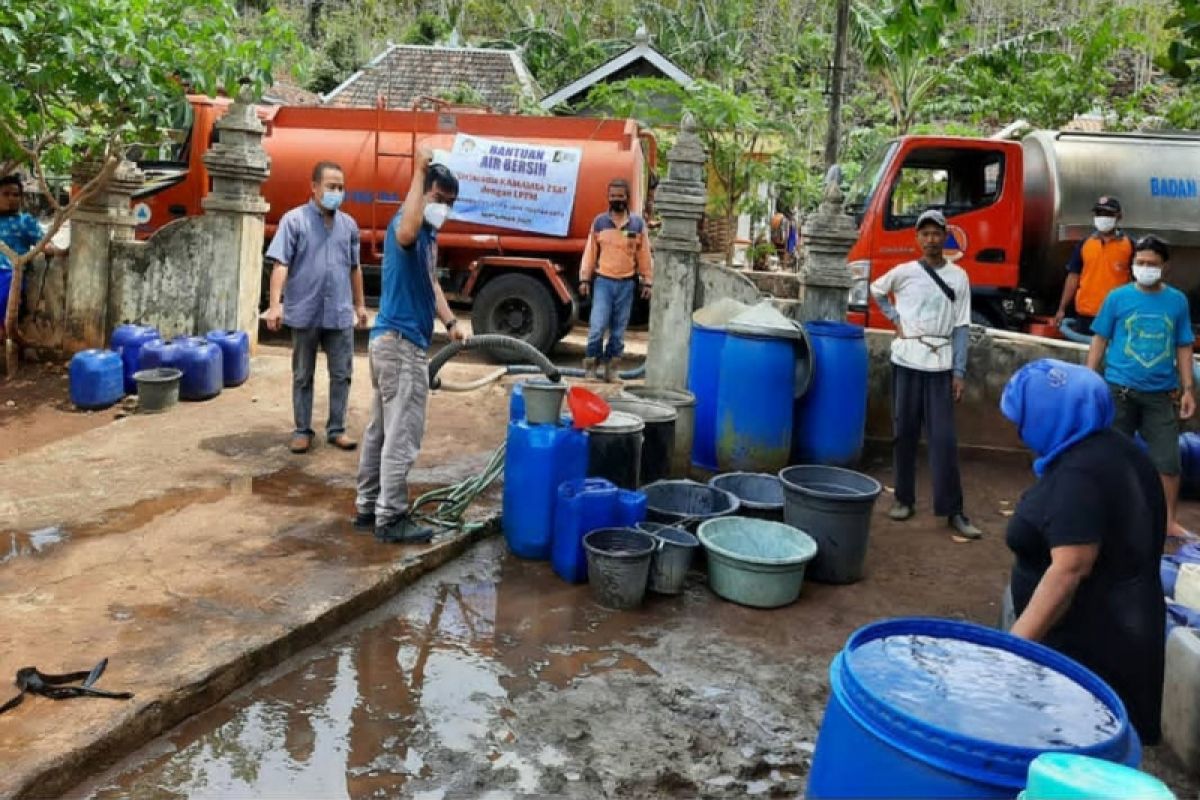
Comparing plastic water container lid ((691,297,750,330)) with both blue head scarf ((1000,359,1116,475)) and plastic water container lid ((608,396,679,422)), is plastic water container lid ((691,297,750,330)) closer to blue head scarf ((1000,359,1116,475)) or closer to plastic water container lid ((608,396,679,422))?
plastic water container lid ((608,396,679,422))

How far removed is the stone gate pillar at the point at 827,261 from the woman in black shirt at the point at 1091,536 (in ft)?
14.1

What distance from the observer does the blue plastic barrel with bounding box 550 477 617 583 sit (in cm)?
455

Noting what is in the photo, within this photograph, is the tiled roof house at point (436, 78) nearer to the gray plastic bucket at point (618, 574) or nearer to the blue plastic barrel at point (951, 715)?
the gray plastic bucket at point (618, 574)

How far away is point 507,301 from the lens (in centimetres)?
1037

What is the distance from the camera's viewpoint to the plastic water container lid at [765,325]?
240 inches

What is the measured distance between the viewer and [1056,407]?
8.85ft

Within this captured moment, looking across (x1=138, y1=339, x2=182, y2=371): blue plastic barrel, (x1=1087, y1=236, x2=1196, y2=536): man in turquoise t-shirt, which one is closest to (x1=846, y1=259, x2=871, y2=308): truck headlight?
(x1=1087, y1=236, x2=1196, y2=536): man in turquoise t-shirt

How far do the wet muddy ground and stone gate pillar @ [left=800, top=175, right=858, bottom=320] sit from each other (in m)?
2.75

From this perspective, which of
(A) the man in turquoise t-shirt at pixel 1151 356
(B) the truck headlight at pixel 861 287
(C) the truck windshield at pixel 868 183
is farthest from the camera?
(C) the truck windshield at pixel 868 183

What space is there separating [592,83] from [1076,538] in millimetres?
17174

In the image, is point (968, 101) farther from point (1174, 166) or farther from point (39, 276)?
point (39, 276)

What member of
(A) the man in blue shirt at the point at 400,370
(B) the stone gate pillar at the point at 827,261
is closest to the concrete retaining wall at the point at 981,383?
(B) the stone gate pillar at the point at 827,261

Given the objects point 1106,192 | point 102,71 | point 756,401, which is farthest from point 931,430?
point 102,71

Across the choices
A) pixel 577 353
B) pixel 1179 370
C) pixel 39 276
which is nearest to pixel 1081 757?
pixel 1179 370
